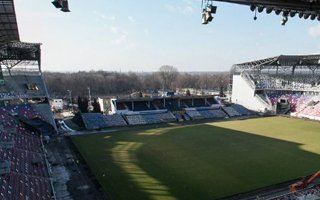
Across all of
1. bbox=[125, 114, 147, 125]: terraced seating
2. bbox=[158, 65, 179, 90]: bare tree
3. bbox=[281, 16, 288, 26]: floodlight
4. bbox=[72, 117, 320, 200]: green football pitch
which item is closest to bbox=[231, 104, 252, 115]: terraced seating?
bbox=[72, 117, 320, 200]: green football pitch

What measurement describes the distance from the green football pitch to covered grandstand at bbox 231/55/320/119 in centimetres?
1459

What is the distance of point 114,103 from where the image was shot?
49.4m

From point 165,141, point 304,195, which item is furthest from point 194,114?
point 304,195

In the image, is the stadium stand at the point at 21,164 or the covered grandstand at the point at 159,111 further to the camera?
the covered grandstand at the point at 159,111

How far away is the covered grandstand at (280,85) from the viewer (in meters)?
55.5

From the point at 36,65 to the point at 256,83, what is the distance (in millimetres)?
42951

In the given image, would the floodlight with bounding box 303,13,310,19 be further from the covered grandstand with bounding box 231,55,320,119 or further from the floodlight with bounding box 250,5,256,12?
the covered grandstand with bounding box 231,55,320,119

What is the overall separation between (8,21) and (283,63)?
52.0 metres

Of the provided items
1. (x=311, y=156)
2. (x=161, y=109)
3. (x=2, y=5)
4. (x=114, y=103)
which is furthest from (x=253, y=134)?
(x=2, y=5)

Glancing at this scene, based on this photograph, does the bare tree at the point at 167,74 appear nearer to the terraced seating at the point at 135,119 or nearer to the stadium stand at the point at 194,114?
the stadium stand at the point at 194,114

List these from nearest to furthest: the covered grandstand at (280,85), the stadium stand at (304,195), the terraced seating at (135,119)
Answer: the stadium stand at (304,195) → the terraced seating at (135,119) → the covered grandstand at (280,85)

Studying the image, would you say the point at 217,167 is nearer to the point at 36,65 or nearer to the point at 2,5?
the point at 2,5

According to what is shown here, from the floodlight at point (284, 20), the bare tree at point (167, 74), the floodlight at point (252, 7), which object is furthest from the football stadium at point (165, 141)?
the bare tree at point (167, 74)

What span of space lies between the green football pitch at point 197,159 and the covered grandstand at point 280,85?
47.9 feet
